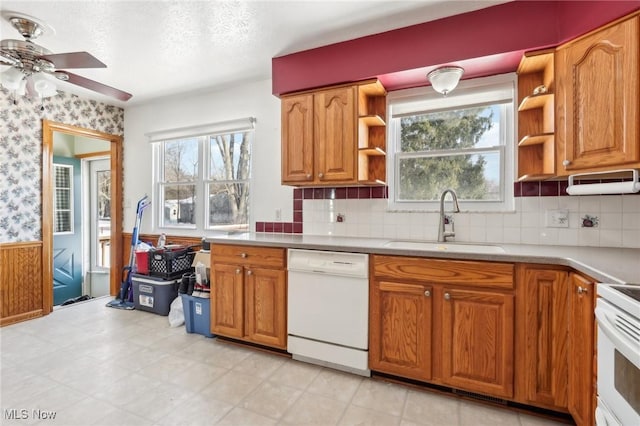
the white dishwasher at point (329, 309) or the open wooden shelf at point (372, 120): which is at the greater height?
the open wooden shelf at point (372, 120)

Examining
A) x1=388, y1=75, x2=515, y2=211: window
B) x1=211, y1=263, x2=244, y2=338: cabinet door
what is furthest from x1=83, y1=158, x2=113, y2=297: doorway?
x1=388, y1=75, x2=515, y2=211: window

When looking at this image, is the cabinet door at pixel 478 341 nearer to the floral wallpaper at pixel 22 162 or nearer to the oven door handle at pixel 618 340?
the oven door handle at pixel 618 340

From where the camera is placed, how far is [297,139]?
256 centimetres

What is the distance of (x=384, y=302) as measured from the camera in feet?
6.48

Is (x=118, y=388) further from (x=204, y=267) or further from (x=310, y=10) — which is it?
(x=310, y=10)

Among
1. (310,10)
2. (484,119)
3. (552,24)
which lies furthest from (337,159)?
(552,24)

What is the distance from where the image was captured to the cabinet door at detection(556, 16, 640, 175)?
59.7 inches

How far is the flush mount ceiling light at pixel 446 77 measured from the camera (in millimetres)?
2066

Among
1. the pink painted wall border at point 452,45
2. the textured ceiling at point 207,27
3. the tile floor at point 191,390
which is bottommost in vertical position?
the tile floor at point 191,390

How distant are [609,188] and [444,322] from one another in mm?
1175

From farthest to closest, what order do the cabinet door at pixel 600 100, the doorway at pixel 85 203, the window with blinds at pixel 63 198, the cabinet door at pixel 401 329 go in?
the window with blinds at pixel 63 198 < the doorway at pixel 85 203 < the cabinet door at pixel 401 329 < the cabinet door at pixel 600 100

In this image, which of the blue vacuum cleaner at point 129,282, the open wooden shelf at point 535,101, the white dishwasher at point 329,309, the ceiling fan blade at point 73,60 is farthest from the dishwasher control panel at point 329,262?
the blue vacuum cleaner at point 129,282

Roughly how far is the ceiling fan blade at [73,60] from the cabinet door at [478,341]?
2.71 m

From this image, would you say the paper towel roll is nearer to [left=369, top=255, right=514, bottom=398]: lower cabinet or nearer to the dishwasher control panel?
[left=369, top=255, right=514, bottom=398]: lower cabinet
